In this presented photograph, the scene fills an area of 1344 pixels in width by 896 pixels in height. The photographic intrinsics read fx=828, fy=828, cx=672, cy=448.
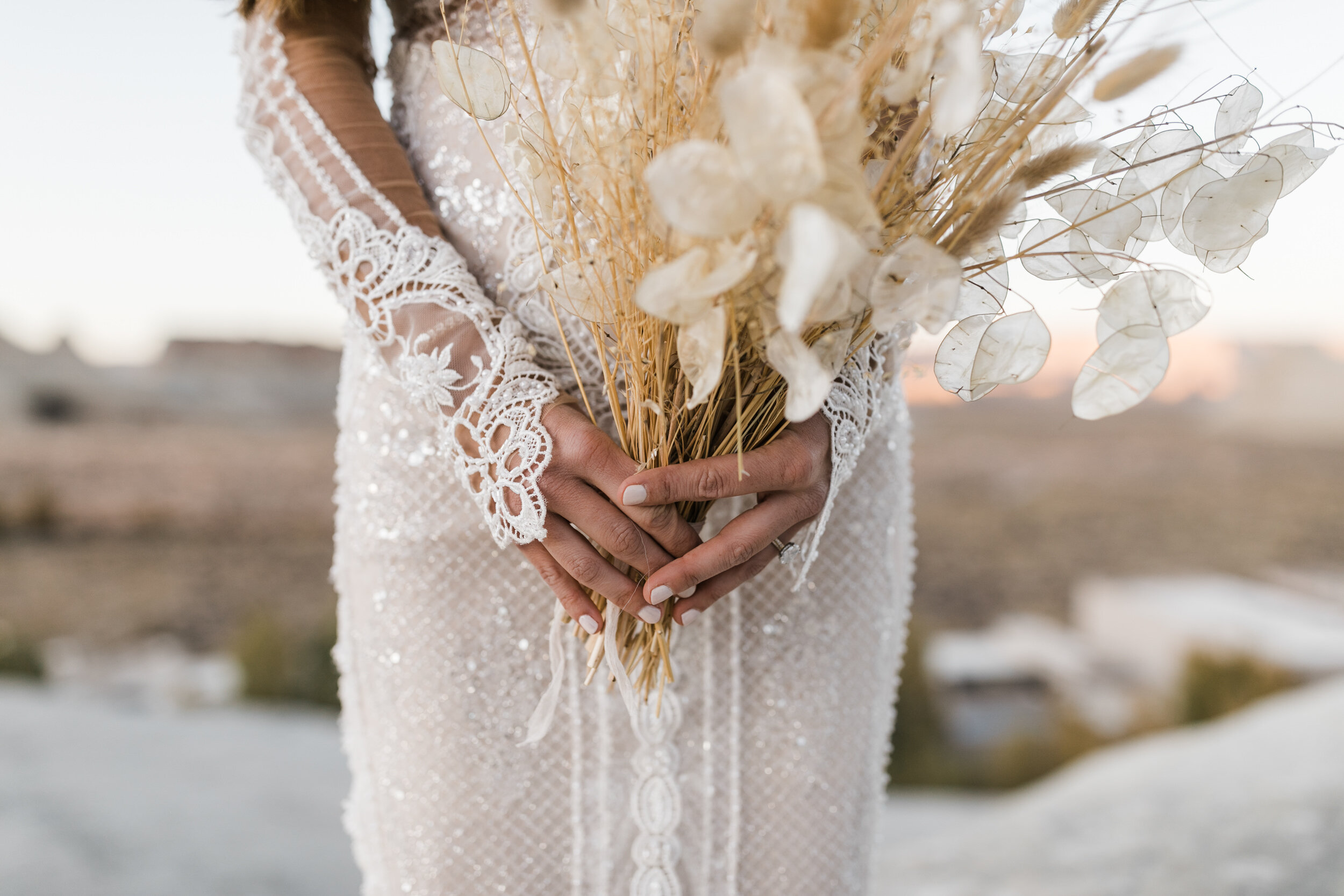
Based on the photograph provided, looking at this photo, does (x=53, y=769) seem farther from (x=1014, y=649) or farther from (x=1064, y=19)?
(x=1014, y=649)

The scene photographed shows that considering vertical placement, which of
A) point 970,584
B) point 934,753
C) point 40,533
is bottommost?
point 934,753

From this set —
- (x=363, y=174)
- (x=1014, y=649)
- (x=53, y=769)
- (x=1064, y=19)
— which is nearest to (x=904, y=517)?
(x=1064, y=19)

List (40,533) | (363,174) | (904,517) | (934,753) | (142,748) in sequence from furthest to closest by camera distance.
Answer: (40,533)
(934,753)
(142,748)
(904,517)
(363,174)

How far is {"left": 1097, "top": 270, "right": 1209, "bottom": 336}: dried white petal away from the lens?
0.49m

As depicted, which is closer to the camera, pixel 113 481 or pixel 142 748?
pixel 142 748

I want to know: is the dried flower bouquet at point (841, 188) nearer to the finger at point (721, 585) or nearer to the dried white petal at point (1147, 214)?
the dried white petal at point (1147, 214)

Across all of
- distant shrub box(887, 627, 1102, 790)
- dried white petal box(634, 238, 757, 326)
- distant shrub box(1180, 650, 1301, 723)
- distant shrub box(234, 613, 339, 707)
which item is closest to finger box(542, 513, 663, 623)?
dried white petal box(634, 238, 757, 326)

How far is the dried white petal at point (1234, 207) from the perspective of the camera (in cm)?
48

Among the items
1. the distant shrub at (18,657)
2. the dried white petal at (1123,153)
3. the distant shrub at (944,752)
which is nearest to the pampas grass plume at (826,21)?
the dried white petal at (1123,153)

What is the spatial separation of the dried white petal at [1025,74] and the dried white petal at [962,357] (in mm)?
133

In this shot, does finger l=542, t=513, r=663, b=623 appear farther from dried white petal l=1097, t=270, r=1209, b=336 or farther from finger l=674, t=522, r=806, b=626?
dried white petal l=1097, t=270, r=1209, b=336

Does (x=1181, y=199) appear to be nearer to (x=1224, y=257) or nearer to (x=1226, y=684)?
(x=1224, y=257)

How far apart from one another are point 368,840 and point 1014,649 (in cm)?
417

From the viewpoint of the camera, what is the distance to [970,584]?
15.5ft
